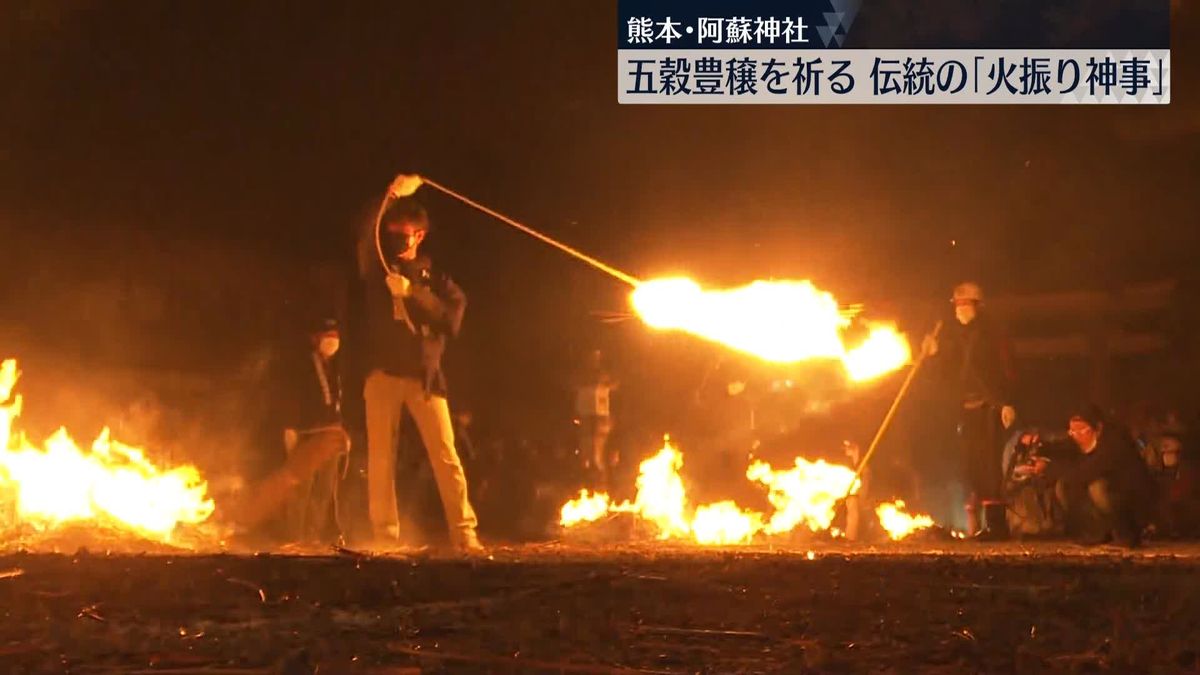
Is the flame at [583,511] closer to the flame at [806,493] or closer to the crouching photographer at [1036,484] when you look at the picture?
the flame at [806,493]

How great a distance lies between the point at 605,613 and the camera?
253 inches

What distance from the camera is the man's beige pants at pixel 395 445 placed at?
32.2 feet

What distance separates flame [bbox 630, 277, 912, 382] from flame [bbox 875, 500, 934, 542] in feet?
4.28

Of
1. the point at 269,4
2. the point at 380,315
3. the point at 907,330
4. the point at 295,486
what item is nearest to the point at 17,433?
the point at 295,486

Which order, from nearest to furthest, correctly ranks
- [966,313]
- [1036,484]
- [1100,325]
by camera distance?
[1036,484], [966,313], [1100,325]

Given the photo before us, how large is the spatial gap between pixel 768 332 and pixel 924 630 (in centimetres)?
588

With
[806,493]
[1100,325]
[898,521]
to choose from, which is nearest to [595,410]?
[806,493]

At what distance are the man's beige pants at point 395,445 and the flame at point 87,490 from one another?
1831mm

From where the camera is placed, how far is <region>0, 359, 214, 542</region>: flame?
1033 centimetres

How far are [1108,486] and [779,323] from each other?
3.19 m

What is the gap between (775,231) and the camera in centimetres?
1256

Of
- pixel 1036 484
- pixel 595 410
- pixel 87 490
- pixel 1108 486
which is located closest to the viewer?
pixel 1108 486

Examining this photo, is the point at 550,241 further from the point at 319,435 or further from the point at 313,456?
the point at 313,456

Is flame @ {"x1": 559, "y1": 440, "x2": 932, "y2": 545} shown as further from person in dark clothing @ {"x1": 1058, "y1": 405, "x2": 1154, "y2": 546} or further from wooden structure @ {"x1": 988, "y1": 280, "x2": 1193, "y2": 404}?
wooden structure @ {"x1": 988, "y1": 280, "x2": 1193, "y2": 404}
